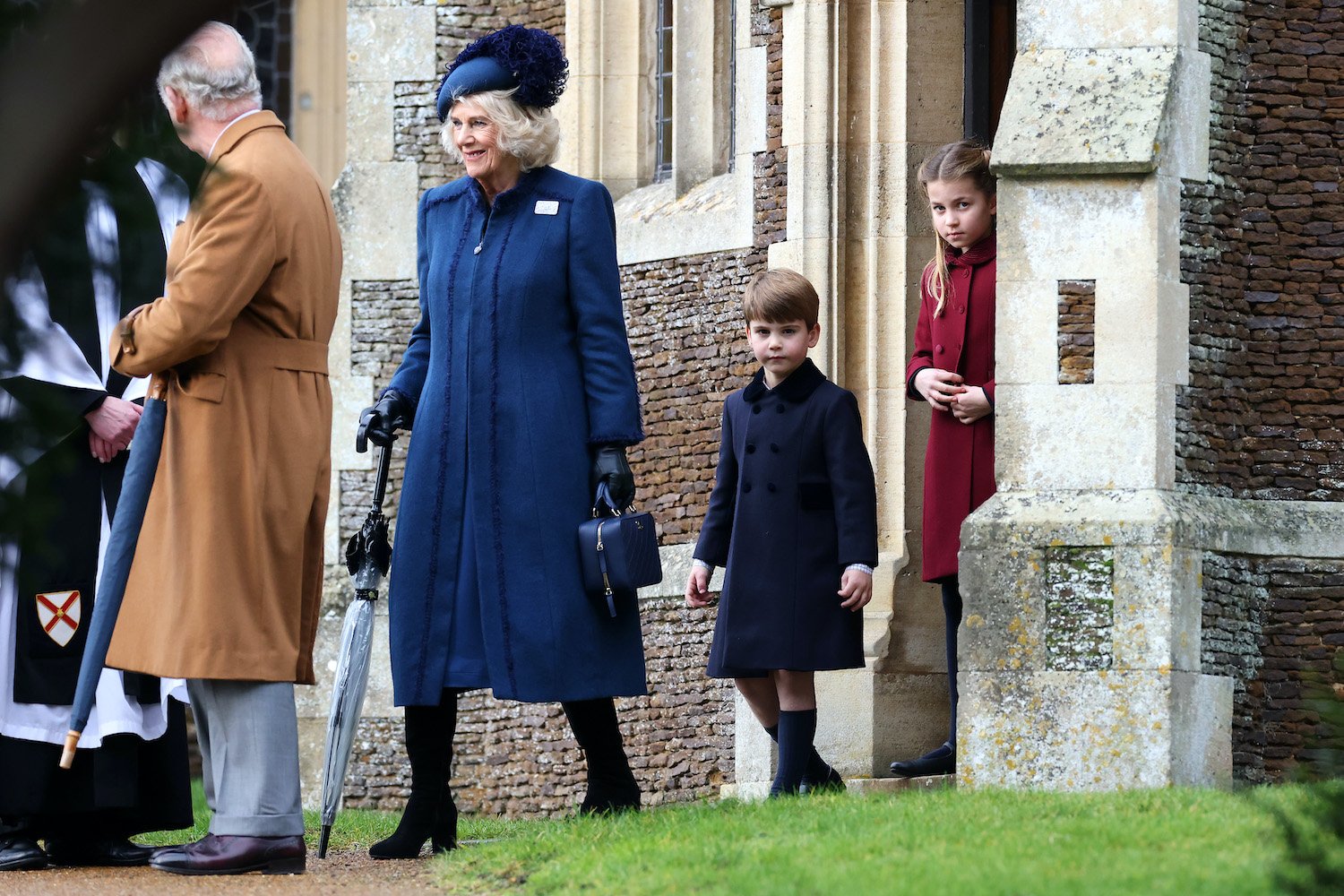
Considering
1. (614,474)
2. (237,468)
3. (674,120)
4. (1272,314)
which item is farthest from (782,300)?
(674,120)

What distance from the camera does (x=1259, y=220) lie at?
7.20 metres

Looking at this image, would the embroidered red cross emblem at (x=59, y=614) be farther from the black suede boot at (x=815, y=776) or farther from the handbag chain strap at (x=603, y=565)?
the black suede boot at (x=815, y=776)

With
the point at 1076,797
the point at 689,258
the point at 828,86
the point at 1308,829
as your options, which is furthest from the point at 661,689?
the point at 1308,829

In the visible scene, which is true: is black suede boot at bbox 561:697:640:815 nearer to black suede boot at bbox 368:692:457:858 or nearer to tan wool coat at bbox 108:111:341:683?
black suede boot at bbox 368:692:457:858

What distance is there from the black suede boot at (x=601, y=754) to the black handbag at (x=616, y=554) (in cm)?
31

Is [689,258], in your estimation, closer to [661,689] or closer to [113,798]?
[661,689]

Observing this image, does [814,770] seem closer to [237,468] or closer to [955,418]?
[955,418]

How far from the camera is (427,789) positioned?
21.1 ft

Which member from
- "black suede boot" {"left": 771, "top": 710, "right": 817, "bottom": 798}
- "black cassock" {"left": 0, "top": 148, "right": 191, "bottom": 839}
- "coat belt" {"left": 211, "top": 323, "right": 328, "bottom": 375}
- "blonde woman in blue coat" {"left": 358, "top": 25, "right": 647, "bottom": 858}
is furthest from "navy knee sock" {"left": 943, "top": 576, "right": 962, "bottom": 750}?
"black cassock" {"left": 0, "top": 148, "right": 191, "bottom": 839}

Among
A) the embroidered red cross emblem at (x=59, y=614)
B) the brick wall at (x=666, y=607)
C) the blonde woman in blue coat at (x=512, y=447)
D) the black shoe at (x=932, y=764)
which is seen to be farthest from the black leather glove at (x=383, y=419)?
the brick wall at (x=666, y=607)

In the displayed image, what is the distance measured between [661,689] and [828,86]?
2609 mm

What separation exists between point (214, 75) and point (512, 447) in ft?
4.33

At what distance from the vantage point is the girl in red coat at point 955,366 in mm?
7285

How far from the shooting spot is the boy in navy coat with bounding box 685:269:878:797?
681 centimetres
